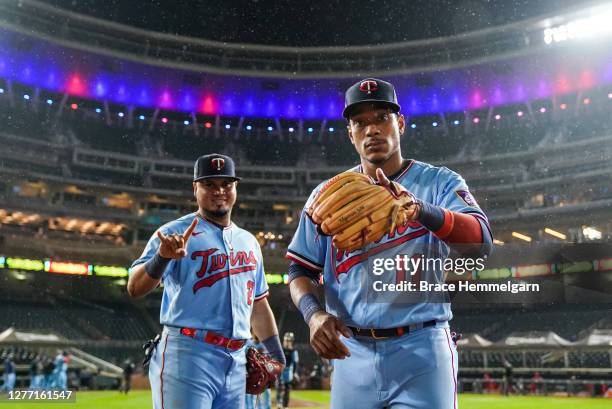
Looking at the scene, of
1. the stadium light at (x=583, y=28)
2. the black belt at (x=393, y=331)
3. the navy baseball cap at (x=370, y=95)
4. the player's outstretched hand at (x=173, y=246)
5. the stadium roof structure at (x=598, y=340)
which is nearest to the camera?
the black belt at (x=393, y=331)

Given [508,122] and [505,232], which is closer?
[505,232]

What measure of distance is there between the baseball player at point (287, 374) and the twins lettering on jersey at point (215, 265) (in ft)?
28.3

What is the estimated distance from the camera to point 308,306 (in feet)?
8.39

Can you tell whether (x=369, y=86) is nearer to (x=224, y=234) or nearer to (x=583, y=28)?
(x=224, y=234)

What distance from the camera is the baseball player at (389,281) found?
238 centimetres

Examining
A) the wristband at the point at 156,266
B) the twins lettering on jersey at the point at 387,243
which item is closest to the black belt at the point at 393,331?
the twins lettering on jersey at the point at 387,243

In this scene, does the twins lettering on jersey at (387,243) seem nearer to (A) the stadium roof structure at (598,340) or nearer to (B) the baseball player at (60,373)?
(B) the baseball player at (60,373)

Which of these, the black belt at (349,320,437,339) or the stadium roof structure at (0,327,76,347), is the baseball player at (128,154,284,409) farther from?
the stadium roof structure at (0,327,76,347)

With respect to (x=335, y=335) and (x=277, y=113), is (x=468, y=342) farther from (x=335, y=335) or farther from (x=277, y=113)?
(x=277, y=113)

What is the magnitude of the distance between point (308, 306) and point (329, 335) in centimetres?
23

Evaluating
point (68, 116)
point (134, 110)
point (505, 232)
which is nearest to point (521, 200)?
point (505, 232)

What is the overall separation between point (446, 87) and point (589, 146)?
12.0 m

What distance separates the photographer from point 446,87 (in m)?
47.3

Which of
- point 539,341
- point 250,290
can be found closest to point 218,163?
point 250,290
